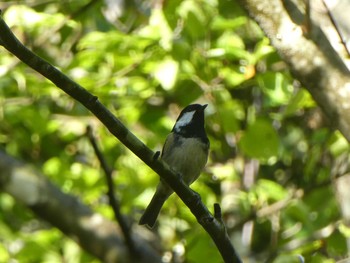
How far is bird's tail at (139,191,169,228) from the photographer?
4344 millimetres

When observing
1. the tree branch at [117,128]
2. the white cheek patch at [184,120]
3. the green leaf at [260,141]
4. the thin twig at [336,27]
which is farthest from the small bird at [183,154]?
the thin twig at [336,27]

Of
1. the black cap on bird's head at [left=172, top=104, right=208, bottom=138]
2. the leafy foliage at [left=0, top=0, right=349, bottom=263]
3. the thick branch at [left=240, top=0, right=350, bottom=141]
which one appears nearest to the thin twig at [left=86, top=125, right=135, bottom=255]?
the leafy foliage at [left=0, top=0, right=349, bottom=263]

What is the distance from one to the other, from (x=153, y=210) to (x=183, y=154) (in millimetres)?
362

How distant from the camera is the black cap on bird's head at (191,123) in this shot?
449 cm

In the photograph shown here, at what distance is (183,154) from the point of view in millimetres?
4328

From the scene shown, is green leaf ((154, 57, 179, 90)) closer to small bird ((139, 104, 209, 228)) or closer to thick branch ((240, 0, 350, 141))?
small bird ((139, 104, 209, 228))

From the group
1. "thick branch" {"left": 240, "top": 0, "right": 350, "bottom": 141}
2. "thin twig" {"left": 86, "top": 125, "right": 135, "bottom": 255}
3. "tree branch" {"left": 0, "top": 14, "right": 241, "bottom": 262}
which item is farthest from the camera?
"thin twig" {"left": 86, "top": 125, "right": 135, "bottom": 255}

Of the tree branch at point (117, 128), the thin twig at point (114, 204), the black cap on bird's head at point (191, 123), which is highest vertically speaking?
the black cap on bird's head at point (191, 123)

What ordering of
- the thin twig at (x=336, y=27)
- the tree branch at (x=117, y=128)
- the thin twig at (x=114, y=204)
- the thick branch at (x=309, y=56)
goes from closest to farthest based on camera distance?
the tree branch at (x=117, y=128)
the thick branch at (x=309, y=56)
the thin twig at (x=336, y=27)
the thin twig at (x=114, y=204)

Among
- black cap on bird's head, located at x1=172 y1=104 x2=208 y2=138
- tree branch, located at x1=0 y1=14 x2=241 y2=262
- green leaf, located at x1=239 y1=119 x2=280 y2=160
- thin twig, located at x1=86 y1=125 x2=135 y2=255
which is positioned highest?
black cap on bird's head, located at x1=172 y1=104 x2=208 y2=138

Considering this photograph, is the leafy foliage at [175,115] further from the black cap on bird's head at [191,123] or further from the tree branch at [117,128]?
the tree branch at [117,128]

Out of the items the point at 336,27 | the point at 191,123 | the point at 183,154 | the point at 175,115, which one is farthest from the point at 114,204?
the point at 336,27

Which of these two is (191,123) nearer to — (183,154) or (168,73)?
(183,154)

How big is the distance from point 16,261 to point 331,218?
7.05 ft
